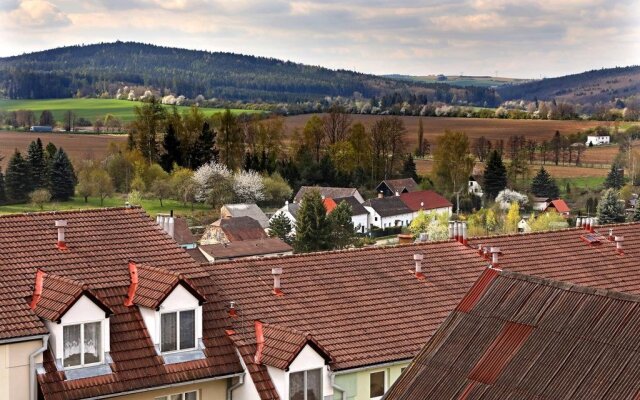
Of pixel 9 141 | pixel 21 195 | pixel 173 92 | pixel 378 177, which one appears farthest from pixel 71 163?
pixel 173 92

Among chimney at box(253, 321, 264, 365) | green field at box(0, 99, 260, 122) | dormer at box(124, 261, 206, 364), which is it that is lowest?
chimney at box(253, 321, 264, 365)

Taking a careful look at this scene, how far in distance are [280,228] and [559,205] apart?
1376 inches

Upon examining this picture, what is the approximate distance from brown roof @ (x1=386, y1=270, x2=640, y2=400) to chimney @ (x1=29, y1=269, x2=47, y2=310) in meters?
6.42

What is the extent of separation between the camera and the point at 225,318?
66.0ft

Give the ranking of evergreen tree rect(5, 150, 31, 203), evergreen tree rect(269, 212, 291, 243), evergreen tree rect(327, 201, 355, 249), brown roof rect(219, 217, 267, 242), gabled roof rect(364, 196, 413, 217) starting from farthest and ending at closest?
1. gabled roof rect(364, 196, 413, 217)
2. evergreen tree rect(5, 150, 31, 203)
3. evergreen tree rect(269, 212, 291, 243)
4. brown roof rect(219, 217, 267, 242)
5. evergreen tree rect(327, 201, 355, 249)

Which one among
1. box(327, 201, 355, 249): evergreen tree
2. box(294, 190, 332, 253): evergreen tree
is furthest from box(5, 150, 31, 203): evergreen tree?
box(294, 190, 332, 253): evergreen tree

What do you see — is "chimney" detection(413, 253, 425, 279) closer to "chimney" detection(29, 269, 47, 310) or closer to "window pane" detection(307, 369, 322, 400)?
"window pane" detection(307, 369, 322, 400)

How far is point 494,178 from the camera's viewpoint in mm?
123938

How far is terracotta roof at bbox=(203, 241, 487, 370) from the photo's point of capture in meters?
20.6

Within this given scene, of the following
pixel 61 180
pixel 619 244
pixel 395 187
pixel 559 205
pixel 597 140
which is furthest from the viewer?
pixel 597 140

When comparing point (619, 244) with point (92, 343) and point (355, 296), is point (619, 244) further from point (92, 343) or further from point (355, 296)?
point (92, 343)

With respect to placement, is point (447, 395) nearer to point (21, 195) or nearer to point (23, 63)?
point (21, 195)

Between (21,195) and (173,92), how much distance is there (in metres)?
94.6

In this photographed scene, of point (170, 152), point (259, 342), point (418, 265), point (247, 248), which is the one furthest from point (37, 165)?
point (259, 342)
